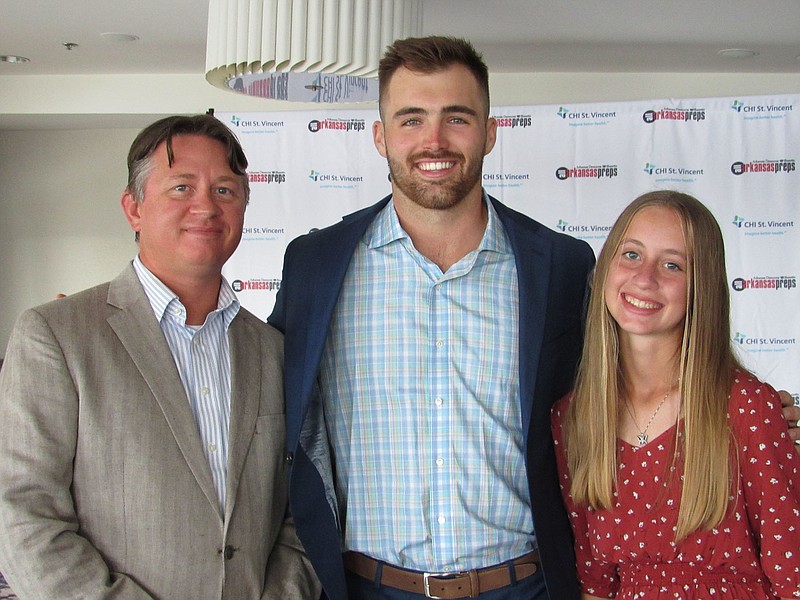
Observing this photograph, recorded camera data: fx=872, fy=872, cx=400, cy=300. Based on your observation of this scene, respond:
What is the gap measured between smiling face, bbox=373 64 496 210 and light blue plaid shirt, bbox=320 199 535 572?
0.47 feet

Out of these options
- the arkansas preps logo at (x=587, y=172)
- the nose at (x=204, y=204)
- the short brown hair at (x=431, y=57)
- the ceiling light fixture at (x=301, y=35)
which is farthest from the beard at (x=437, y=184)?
the arkansas preps logo at (x=587, y=172)

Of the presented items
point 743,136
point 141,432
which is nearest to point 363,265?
point 141,432

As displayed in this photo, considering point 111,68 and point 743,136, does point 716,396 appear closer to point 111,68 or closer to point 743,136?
point 743,136

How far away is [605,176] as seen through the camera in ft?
19.5

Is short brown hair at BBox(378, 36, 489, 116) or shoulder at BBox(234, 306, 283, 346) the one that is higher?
short brown hair at BBox(378, 36, 489, 116)

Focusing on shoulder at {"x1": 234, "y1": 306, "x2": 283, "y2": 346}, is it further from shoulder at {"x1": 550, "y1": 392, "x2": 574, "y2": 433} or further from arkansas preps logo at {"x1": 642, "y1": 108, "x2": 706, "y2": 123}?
arkansas preps logo at {"x1": 642, "y1": 108, "x2": 706, "y2": 123}

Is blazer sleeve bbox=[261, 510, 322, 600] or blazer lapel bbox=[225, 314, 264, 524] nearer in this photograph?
blazer lapel bbox=[225, 314, 264, 524]

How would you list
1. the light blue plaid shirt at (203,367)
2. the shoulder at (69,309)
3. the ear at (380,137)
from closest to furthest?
the shoulder at (69,309) < the light blue plaid shirt at (203,367) < the ear at (380,137)

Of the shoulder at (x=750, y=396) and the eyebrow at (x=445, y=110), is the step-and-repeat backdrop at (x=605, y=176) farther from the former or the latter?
the shoulder at (x=750, y=396)

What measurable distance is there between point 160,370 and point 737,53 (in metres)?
6.23

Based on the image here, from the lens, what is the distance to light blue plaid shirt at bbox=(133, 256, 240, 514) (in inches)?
76.0

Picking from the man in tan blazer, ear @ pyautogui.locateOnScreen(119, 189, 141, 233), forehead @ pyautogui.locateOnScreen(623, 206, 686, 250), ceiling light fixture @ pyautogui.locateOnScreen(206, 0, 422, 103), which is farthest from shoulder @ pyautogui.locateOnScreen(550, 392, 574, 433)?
ceiling light fixture @ pyautogui.locateOnScreen(206, 0, 422, 103)

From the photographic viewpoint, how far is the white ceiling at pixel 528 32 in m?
5.71

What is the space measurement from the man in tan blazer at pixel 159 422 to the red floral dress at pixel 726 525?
780 millimetres
